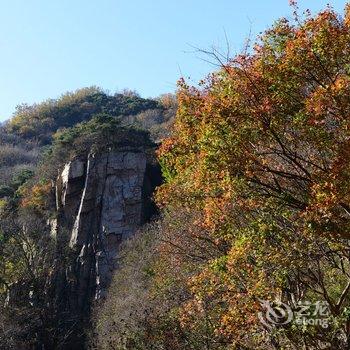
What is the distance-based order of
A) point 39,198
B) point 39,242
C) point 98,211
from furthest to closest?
point 39,198 < point 98,211 < point 39,242

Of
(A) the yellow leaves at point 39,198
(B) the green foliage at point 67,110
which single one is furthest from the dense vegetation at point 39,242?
(B) the green foliage at point 67,110

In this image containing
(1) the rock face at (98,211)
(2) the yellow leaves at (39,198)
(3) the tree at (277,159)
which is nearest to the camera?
(3) the tree at (277,159)

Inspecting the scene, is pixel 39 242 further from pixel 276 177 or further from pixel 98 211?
pixel 276 177

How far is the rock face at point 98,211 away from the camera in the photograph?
1243 inches

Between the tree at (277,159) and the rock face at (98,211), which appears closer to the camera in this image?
the tree at (277,159)

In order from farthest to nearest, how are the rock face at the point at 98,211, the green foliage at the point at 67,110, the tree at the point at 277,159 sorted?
the green foliage at the point at 67,110
the rock face at the point at 98,211
the tree at the point at 277,159

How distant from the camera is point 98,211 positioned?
111 ft

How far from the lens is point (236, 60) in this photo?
7551mm

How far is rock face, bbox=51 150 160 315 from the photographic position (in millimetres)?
31562

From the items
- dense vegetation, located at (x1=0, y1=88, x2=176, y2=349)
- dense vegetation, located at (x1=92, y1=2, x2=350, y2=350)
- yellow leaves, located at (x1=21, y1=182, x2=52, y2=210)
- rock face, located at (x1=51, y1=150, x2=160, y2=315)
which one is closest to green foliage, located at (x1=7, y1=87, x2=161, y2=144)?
dense vegetation, located at (x1=0, y1=88, x2=176, y2=349)

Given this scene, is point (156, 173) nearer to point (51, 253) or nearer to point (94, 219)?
point (94, 219)

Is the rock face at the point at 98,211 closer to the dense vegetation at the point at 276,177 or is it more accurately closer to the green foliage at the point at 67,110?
the dense vegetation at the point at 276,177

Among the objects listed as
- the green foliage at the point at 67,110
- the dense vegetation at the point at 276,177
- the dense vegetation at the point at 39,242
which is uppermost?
the green foliage at the point at 67,110

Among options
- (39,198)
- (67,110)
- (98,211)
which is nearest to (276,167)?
(98,211)
